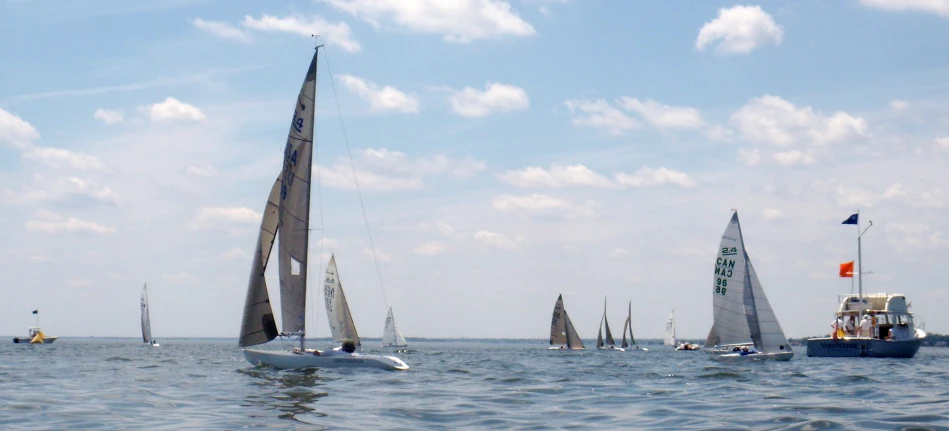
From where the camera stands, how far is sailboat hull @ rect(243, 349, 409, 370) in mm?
32188

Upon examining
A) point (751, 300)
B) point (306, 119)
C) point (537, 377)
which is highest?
point (306, 119)

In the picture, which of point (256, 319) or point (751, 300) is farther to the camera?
point (751, 300)

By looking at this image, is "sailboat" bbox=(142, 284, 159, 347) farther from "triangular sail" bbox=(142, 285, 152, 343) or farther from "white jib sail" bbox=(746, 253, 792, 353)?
"white jib sail" bbox=(746, 253, 792, 353)

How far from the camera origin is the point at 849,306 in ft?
232

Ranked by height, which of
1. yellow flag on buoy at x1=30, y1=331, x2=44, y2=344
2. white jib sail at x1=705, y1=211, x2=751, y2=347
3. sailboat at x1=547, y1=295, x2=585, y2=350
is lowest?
yellow flag on buoy at x1=30, y1=331, x2=44, y2=344

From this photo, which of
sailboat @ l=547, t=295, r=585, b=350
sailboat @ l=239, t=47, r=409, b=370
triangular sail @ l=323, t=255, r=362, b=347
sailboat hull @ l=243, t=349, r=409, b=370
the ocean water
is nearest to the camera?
the ocean water

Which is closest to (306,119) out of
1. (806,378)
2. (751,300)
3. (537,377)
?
(537,377)

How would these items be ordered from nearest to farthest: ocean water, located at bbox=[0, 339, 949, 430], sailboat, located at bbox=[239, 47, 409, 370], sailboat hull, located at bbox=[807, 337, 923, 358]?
ocean water, located at bbox=[0, 339, 949, 430] < sailboat, located at bbox=[239, 47, 409, 370] < sailboat hull, located at bbox=[807, 337, 923, 358]

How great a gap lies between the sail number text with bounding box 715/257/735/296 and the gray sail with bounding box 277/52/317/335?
101ft

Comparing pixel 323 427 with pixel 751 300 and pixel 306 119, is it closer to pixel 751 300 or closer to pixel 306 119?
A: pixel 306 119

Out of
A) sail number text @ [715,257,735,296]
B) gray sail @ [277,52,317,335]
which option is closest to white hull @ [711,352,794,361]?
sail number text @ [715,257,735,296]

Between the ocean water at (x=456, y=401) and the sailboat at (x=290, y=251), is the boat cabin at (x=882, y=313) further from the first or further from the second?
the sailboat at (x=290, y=251)

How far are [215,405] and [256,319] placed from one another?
42.1 feet

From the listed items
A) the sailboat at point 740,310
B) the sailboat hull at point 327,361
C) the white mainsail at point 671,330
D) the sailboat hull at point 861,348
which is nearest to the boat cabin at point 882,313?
the sailboat hull at point 861,348
